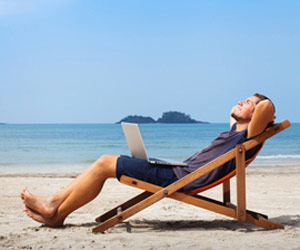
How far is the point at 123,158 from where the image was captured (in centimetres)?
410

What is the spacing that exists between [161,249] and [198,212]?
6.49 ft

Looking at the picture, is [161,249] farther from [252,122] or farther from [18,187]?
[18,187]

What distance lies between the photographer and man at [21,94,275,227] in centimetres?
400

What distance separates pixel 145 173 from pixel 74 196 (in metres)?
0.71

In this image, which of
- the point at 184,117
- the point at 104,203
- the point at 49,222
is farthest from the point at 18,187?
the point at 184,117

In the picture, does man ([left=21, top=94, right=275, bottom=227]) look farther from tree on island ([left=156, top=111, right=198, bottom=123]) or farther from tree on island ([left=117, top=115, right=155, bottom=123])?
tree on island ([left=156, top=111, right=198, bottom=123])

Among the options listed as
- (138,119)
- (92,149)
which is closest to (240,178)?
(92,149)

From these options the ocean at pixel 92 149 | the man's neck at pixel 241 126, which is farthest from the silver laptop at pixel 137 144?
the ocean at pixel 92 149

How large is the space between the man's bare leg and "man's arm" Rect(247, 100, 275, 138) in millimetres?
1290

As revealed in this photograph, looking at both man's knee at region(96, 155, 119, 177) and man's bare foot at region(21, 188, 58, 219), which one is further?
man's bare foot at region(21, 188, 58, 219)

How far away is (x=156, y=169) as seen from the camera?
4.07m

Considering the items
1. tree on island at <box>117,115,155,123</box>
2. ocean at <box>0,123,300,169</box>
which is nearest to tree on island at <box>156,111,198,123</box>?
tree on island at <box>117,115,155,123</box>

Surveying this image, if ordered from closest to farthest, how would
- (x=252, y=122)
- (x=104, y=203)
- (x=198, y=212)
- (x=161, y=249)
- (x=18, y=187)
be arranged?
1. (x=161, y=249)
2. (x=252, y=122)
3. (x=198, y=212)
4. (x=104, y=203)
5. (x=18, y=187)

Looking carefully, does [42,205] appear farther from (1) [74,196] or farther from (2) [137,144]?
(2) [137,144]
